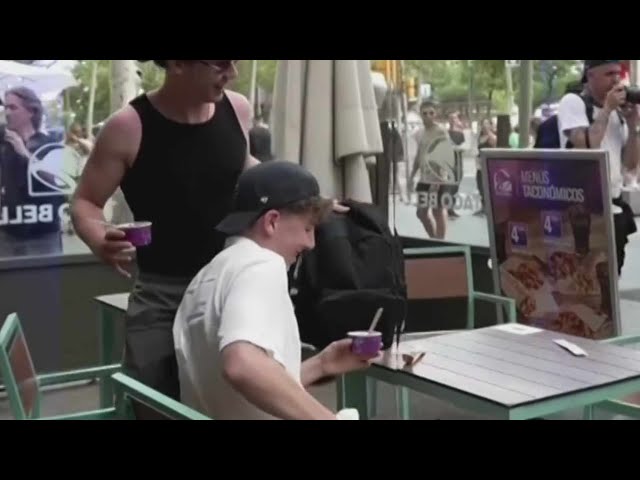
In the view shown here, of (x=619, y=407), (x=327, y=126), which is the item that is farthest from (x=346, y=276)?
(x=327, y=126)

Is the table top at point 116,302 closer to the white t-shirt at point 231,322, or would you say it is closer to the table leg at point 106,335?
the table leg at point 106,335

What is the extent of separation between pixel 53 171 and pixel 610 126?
265cm

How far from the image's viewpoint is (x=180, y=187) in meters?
2.55

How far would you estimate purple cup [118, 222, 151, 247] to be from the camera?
2410mm

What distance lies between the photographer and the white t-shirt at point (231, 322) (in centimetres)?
194

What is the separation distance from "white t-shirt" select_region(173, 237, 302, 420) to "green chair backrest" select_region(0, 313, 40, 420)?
39 cm

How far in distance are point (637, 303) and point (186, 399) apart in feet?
16.3

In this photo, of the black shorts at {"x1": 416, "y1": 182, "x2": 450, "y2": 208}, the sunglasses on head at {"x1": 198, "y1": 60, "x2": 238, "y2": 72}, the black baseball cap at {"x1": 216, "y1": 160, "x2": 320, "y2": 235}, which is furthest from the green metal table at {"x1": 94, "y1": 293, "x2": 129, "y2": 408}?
the black shorts at {"x1": 416, "y1": 182, "x2": 450, "y2": 208}

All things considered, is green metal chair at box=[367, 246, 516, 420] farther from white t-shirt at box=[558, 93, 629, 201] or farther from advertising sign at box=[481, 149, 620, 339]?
white t-shirt at box=[558, 93, 629, 201]

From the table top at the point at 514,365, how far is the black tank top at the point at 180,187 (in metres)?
0.58

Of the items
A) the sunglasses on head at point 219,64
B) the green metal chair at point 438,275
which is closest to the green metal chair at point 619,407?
the green metal chair at point 438,275

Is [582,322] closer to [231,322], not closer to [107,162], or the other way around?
[107,162]
